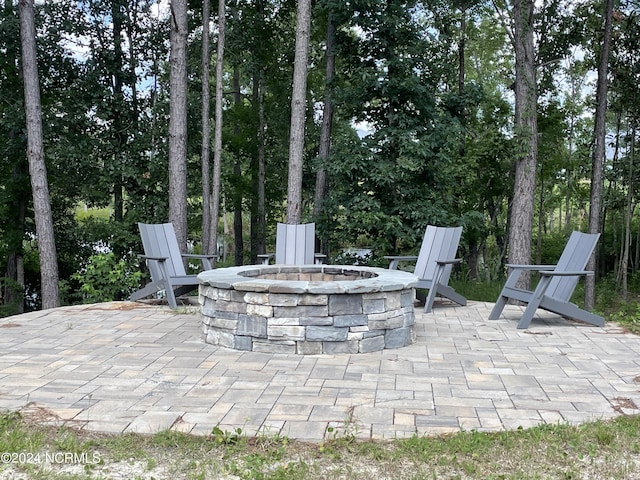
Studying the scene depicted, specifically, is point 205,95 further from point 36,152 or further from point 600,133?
point 600,133

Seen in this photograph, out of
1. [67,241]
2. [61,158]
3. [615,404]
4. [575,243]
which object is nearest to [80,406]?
[615,404]

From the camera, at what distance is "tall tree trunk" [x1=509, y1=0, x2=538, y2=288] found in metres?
8.24

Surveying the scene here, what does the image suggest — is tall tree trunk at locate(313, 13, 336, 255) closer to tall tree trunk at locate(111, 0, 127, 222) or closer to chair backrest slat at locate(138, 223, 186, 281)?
tall tree trunk at locate(111, 0, 127, 222)

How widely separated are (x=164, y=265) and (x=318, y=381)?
3054mm

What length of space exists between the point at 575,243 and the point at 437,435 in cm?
360

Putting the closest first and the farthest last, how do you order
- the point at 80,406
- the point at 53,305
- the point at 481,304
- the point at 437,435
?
1. the point at 437,435
2. the point at 80,406
3. the point at 481,304
4. the point at 53,305

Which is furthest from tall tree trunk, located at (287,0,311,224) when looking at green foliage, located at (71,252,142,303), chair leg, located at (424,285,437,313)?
chair leg, located at (424,285,437,313)

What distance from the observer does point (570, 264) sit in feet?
17.9

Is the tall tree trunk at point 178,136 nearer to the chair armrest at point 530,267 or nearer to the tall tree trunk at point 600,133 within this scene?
the chair armrest at point 530,267

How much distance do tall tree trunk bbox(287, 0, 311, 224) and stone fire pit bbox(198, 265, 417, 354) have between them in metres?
4.49

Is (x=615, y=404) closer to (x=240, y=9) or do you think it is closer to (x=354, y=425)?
(x=354, y=425)

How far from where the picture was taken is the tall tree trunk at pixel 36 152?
8.25 metres

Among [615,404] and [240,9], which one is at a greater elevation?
[240,9]

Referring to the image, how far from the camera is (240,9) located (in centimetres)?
1252
